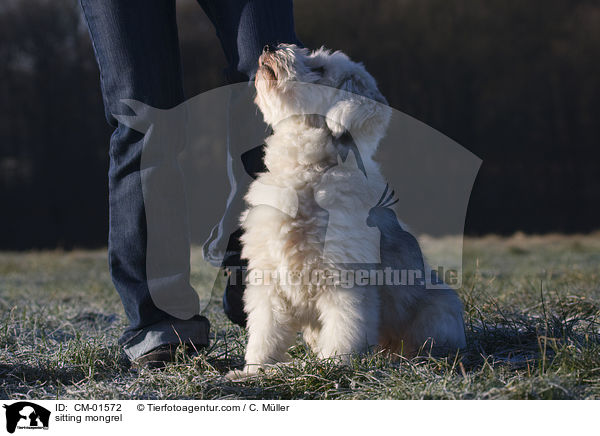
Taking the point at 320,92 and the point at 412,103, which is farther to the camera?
the point at 412,103

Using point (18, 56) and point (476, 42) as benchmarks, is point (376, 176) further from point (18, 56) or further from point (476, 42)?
point (18, 56)

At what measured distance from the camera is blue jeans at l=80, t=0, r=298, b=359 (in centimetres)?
262

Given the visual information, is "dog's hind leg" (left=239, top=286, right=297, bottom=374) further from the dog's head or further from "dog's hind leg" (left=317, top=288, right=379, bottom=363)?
the dog's head

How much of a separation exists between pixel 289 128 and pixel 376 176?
1.57 feet

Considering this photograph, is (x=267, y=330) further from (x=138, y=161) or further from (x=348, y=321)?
(x=138, y=161)

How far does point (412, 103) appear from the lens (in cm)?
1091

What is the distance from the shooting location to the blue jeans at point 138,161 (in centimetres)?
262

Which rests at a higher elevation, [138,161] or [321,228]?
[138,161]
